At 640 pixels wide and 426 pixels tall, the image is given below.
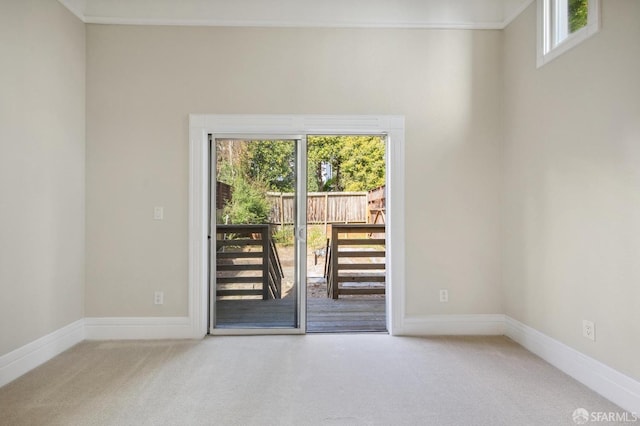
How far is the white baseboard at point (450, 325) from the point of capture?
3.50 metres

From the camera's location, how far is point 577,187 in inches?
103

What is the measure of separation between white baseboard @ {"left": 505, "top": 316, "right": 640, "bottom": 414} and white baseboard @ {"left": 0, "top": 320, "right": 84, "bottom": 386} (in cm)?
393

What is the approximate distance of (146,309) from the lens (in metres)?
3.43

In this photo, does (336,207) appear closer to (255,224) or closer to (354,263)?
(354,263)

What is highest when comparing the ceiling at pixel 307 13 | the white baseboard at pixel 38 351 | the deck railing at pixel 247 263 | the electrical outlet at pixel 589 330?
the ceiling at pixel 307 13

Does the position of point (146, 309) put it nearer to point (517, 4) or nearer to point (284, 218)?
point (284, 218)

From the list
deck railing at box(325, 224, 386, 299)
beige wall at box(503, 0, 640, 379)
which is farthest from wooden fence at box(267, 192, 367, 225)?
beige wall at box(503, 0, 640, 379)

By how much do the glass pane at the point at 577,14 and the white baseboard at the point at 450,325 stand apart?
251 cm

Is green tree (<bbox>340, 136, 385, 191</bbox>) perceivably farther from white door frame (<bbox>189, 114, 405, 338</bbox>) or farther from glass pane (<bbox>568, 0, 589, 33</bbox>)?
glass pane (<bbox>568, 0, 589, 33</bbox>)

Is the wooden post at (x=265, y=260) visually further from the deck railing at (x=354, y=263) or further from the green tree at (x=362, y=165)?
the green tree at (x=362, y=165)

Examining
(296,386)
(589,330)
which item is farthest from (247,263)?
(589,330)

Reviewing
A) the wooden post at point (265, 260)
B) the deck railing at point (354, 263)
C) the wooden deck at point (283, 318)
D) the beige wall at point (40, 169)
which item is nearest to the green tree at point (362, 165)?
the deck railing at point (354, 263)

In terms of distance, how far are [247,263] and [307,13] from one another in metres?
2.45

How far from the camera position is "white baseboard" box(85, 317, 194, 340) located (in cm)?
340
